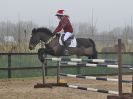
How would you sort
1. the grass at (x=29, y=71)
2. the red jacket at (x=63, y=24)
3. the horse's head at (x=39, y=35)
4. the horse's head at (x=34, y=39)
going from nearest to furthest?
the red jacket at (x=63, y=24), the horse's head at (x=39, y=35), the horse's head at (x=34, y=39), the grass at (x=29, y=71)

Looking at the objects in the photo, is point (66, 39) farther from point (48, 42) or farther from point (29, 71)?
point (29, 71)

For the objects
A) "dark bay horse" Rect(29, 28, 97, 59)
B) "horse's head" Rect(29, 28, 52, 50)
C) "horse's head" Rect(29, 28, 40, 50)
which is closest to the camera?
"dark bay horse" Rect(29, 28, 97, 59)

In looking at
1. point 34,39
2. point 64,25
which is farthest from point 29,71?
point 64,25

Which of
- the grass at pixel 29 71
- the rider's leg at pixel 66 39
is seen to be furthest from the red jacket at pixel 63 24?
the grass at pixel 29 71

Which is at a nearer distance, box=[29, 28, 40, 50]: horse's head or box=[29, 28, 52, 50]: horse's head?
box=[29, 28, 52, 50]: horse's head

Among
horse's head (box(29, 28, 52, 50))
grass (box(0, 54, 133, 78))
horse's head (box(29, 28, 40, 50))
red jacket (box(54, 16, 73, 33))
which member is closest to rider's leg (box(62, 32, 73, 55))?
red jacket (box(54, 16, 73, 33))

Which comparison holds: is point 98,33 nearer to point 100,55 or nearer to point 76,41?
point 100,55

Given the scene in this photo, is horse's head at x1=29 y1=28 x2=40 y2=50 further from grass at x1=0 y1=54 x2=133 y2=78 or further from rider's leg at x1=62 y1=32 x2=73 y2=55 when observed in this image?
grass at x1=0 y1=54 x2=133 y2=78

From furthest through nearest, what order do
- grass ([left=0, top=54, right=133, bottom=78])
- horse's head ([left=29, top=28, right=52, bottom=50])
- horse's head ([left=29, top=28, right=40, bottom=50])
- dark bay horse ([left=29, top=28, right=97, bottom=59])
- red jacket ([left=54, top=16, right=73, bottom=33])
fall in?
grass ([left=0, top=54, right=133, bottom=78])
horse's head ([left=29, top=28, right=40, bottom=50])
horse's head ([left=29, top=28, right=52, bottom=50])
dark bay horse ([left=29, top=28, right=97, bottom=59])
red jacket ([left=54, top=16, right=73, bottom=33])

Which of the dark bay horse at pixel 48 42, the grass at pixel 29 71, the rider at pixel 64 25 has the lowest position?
the grass at pixel 29 71

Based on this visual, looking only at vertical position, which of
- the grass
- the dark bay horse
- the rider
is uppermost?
the rider

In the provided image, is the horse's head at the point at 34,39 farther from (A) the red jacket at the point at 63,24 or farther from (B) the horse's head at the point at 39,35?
(A) the red jacket at the point at 63,24

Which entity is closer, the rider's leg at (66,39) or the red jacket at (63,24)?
the red jacket at (63,24)

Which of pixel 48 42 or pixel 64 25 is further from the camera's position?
pixel 48 42
